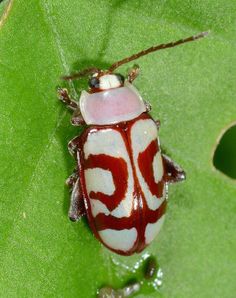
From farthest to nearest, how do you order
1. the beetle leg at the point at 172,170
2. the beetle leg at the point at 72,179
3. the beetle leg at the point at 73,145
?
the beetle leg at the point at 172,170 → the beetle leg at the point at 72,179 → the beetle leg at the point at 73,145

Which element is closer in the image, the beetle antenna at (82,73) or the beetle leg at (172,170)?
the beetle antenna at (82,73)

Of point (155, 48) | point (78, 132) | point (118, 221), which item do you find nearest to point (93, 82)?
point (78, 132)

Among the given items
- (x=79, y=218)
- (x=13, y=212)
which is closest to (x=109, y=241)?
(x=79, y=218)

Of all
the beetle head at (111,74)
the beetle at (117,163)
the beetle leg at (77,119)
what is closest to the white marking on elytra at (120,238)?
the beetle at (117,163)

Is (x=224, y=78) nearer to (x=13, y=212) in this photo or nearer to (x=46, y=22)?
(x=46, y=22)

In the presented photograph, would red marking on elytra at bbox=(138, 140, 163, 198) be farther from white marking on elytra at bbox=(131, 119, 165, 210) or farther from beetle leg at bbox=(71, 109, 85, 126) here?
beetle leg at bbox=(71, 109, 85, 126)

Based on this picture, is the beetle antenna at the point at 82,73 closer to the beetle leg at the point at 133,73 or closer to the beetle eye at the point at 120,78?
the beetle eye at the point at 120,78

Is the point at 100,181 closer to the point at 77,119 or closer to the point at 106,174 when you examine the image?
the point at 106,174
